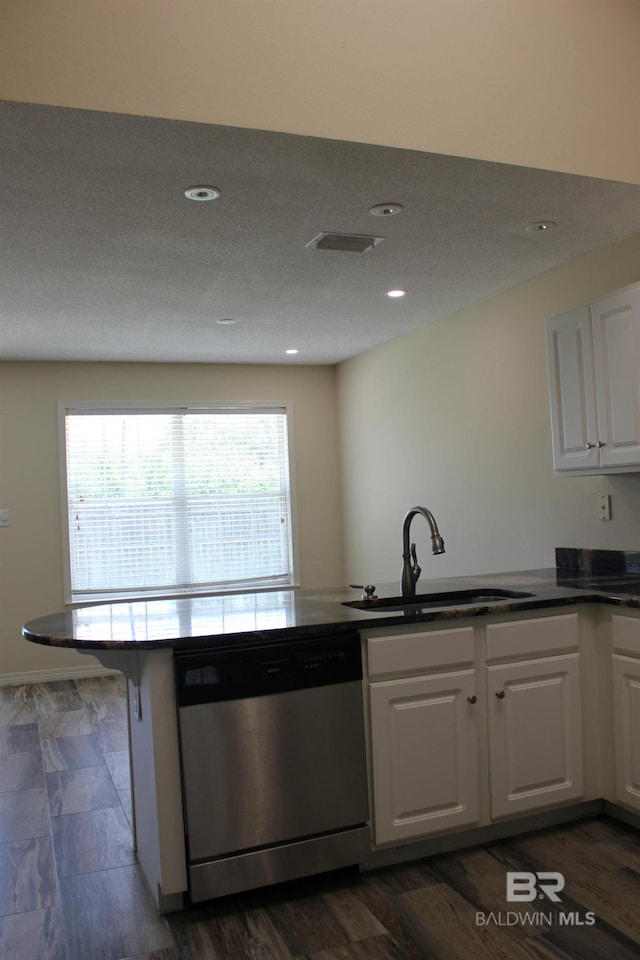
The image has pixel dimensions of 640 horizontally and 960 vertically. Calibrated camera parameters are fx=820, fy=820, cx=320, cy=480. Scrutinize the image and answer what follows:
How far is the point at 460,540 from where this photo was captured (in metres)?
4.94

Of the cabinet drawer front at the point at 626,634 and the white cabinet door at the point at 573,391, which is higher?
the white cabinet door at the point at 573,391

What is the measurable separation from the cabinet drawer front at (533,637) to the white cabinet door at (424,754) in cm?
14

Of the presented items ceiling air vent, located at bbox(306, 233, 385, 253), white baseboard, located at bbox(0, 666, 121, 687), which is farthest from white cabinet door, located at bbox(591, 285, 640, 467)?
white baseboard, located at bbox(0, 666, 121, 687)

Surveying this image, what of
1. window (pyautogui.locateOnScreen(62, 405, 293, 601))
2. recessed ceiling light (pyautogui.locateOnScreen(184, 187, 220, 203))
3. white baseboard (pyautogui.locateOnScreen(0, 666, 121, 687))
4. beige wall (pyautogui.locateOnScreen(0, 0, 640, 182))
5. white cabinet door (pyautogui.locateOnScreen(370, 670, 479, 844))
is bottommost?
white baseboard (pyautogui.locateOnScreen(0, 666, 121, 687))

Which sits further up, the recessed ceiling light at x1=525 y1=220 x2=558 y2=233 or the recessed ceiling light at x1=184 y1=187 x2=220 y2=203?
the recessed ceiling light at x1=525 y1=220 x2=558 y2=233

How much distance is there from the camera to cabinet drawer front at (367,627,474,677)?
2.62 metres

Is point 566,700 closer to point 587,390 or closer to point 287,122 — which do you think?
point 587,390

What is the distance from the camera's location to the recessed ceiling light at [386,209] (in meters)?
3.03

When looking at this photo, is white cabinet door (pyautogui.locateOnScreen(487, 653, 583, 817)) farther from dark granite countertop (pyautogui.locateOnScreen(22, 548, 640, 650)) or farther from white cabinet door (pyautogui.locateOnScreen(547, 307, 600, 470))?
white cabinet door (pyautogui.locateOnScreen(547, 307, 600, 470))

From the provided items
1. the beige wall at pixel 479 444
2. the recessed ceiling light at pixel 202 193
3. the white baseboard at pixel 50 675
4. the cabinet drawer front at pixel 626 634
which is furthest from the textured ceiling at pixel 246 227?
the white baseboard at pixel 50 675

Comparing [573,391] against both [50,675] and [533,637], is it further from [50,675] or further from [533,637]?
[50,675]

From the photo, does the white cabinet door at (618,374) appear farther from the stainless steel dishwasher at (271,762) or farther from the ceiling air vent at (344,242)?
the stainless steel dishwasher at (271,762)

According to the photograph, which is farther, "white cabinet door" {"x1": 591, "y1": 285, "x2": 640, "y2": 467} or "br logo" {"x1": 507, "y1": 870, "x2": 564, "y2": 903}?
"white cabinet door" {"x1": 591, "y1": 285, "x2": 640, "y2": 467}

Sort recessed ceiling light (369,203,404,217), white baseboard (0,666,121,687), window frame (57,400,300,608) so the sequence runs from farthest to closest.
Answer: window frame (57,400,300,608), white baseboard (0,666,121,687), recessed ceiling light (369,203,404,217)
